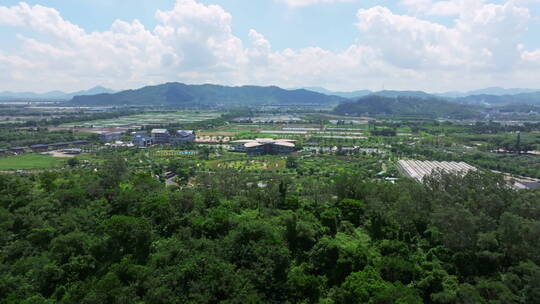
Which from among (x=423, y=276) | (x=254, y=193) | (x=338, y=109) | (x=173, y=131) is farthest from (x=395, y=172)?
(x=338, y=109)

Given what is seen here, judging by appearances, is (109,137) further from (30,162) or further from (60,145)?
(30,162)

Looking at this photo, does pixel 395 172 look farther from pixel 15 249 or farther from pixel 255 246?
pixel 15 249

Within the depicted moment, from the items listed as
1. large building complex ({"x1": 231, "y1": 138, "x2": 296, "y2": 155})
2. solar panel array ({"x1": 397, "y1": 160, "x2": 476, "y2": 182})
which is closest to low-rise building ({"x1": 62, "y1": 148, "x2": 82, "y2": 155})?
large building complex ({"x1": 231, "y1": 138, "x2": 296, "y2": 155})

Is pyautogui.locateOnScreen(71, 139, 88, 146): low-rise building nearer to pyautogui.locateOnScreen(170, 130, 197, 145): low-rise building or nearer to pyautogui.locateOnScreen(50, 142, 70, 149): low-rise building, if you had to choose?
pyautogui.locateOnScreen(50, 142, 70, 149): low-rise building

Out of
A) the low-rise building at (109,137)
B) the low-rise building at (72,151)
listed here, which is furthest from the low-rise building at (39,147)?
→ the low-rise building at (109,137)

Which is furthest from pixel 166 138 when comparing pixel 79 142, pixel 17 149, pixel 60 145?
pixel 17 149

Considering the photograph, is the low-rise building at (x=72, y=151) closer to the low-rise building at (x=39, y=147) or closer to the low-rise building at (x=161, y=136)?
the low-rise building at (x=39, y=147)
